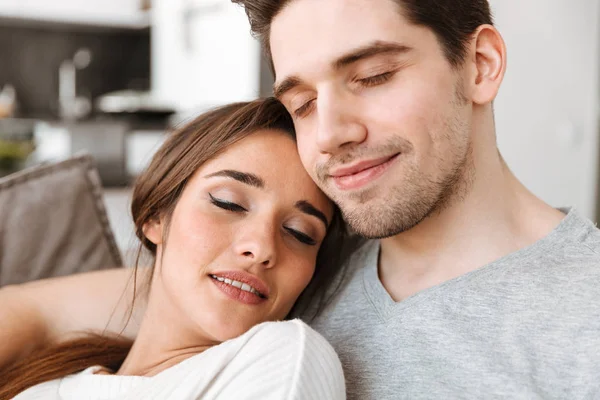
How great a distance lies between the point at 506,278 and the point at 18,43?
512cm

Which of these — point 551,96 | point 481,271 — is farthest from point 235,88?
point 481,271

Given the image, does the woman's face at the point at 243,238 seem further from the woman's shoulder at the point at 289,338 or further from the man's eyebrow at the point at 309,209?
the woman's shoulder at the point at 289,338

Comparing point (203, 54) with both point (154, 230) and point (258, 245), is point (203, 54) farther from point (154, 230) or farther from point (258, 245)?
point (258, 245)

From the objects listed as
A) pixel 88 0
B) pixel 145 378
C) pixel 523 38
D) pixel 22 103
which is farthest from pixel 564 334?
pixel 22 103

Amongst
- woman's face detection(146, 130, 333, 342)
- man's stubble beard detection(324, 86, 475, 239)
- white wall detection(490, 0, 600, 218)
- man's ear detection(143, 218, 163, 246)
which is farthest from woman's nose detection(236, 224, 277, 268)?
white wall detection(490, 0, 600, 218)

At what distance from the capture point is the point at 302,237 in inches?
51.6

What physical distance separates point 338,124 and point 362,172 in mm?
97

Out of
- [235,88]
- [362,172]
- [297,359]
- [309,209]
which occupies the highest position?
[362,172]

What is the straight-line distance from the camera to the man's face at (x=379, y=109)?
1.15m

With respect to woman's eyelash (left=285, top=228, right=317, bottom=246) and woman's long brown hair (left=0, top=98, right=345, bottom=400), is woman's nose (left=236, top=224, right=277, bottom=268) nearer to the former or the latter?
woman's eyelash (left=285, top=228, right=317, bottom=246)

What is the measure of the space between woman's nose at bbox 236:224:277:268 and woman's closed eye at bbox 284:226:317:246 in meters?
0.07

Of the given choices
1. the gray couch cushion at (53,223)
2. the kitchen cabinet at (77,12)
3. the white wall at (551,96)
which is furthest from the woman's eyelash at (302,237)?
the kitchen cabinet at (77,12)

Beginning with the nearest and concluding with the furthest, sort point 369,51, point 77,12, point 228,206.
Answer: point 369,51 → point 228,206 → point 77,12

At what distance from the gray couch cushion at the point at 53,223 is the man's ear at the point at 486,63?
1.02m
